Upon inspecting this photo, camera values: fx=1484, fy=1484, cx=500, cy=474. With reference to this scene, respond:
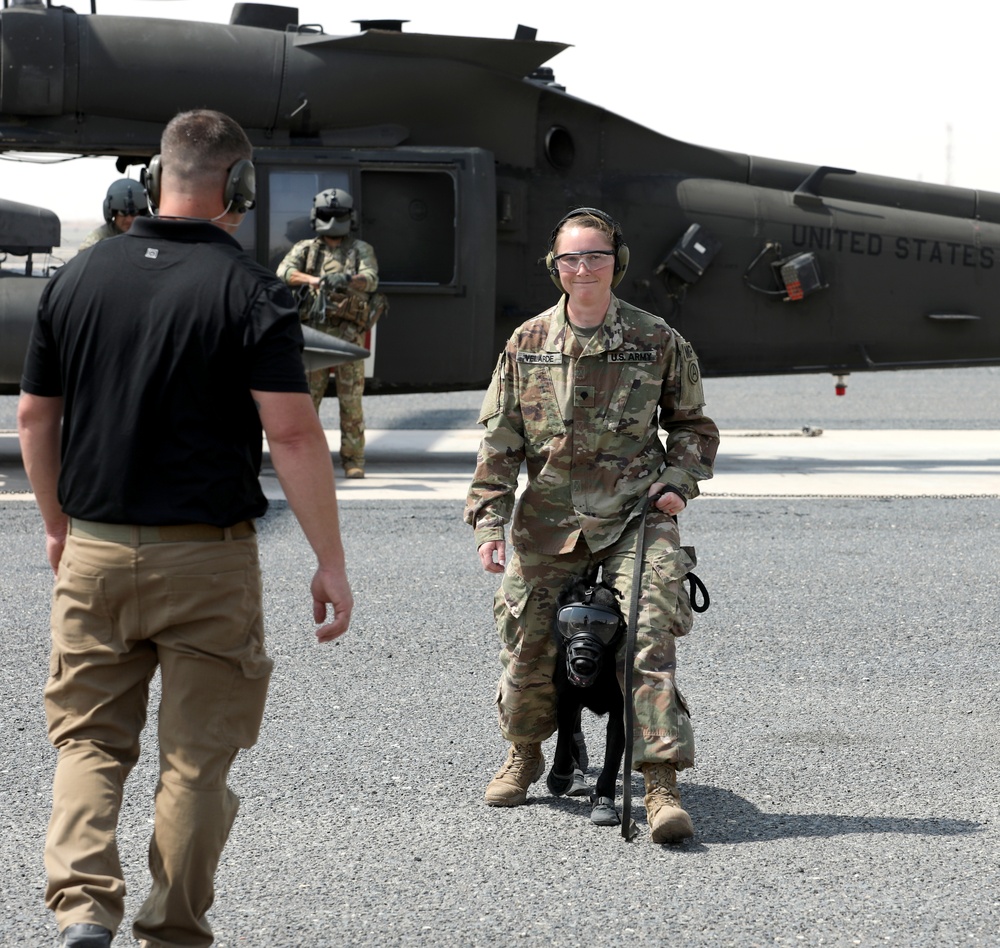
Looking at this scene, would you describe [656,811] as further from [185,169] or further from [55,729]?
[185,169]

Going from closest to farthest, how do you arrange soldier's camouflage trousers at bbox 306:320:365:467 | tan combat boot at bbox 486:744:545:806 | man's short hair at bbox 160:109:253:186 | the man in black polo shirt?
the man in black polo shirt, man's short hair at bbox 160:109:253:186, tan combat boot at bbox 486:744:545:806, soldier's camouflage trousers at bbox 306:320:365:467

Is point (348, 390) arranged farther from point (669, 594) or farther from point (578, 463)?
point (669, 594)

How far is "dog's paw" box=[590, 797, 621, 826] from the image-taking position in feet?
13.6

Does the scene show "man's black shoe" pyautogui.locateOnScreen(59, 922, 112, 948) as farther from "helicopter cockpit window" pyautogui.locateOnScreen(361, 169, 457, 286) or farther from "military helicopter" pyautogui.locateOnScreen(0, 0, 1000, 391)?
"helicopter cockpit window" pyautogui.locateOnScreen(361, 169, 457, 286)

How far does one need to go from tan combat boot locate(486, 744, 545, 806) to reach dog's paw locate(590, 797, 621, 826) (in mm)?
253

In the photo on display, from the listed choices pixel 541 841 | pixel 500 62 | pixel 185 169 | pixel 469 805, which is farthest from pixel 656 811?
pixel 500 62

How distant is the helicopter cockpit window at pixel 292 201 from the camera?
11000mm

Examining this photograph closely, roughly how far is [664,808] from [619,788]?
0.54m

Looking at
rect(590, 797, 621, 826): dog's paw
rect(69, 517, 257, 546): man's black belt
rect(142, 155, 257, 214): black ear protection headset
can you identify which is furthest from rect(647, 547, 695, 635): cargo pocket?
rect(142, 155, 257, 214): black ear protection headset

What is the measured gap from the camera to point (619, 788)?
4551 millimetres

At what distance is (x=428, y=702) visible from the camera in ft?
17.5

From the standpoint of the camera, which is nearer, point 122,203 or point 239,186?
point 239,186

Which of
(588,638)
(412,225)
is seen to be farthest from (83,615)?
(412,225)

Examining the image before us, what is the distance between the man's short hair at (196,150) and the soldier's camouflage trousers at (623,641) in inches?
64.0
